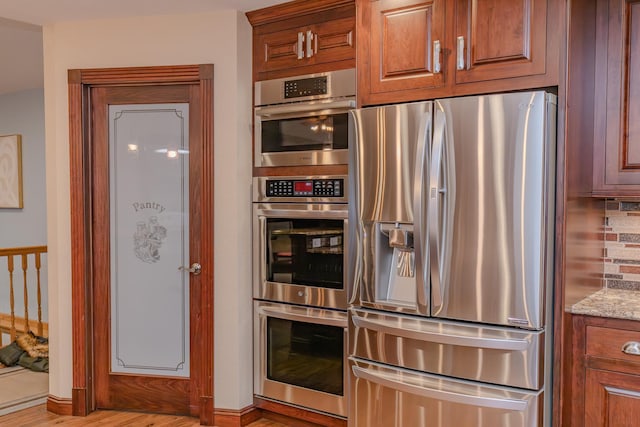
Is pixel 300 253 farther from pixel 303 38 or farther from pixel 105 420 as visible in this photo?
pixel 105 420

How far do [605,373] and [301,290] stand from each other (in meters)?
1.52

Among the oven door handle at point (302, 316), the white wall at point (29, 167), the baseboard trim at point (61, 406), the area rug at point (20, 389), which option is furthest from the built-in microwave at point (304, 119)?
the white wall at point (29, 167)

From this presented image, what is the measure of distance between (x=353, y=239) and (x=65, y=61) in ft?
7.08

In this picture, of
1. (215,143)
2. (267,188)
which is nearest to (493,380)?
(267,188)

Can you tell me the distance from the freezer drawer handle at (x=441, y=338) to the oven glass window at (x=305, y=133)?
0.93 meters

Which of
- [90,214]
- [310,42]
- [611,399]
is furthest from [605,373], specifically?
[90,214]

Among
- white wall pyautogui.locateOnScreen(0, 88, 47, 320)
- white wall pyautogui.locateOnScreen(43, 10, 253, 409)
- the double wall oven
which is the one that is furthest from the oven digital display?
white wall pyautogui.locateOnScreen(0, 88, 47, 320)

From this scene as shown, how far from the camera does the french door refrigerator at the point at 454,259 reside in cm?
212

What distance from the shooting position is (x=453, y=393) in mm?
2260

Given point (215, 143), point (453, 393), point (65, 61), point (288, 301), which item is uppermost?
point (65, 61)

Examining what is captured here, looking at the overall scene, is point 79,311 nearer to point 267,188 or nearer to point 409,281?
point 267,188

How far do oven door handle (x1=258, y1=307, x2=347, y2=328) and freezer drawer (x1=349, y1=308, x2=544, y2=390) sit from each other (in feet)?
0.93

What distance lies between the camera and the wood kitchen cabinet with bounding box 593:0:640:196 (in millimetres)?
2332

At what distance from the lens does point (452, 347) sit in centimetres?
229
